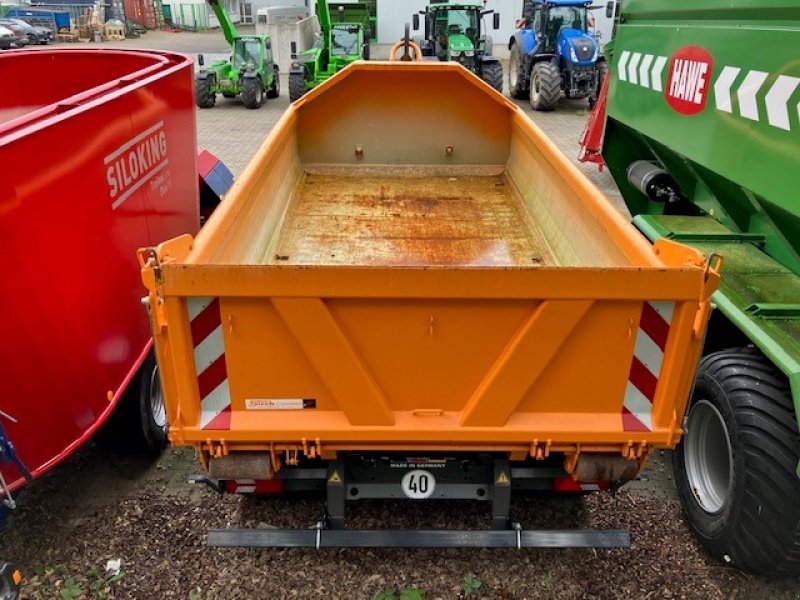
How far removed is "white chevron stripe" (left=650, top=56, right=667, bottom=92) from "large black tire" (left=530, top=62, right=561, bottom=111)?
8638 mm

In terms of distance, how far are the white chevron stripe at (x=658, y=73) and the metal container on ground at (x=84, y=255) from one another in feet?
9.57

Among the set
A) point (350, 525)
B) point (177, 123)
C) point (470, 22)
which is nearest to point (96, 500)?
point (350, 525)

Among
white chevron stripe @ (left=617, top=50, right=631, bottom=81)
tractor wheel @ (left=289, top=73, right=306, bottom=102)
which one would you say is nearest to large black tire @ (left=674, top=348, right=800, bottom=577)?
white chevron stripe @ (left=617, top=50, right=631, bottom=81)

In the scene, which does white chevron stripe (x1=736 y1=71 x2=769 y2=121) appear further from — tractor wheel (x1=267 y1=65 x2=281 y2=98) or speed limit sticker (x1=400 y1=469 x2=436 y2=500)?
tractor wheel (x1=267 y1=65 x2=281 y2=98)

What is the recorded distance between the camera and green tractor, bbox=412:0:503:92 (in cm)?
1330

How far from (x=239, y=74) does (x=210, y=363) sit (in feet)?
39.4

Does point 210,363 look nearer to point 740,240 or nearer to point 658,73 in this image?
point 740,240

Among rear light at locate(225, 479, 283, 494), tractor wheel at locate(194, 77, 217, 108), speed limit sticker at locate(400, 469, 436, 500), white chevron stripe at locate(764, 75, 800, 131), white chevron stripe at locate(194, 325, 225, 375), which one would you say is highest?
white chevron stripe at locate(764, 75, 800, 131)

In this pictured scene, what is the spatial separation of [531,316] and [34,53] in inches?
169

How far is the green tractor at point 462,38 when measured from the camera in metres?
13.3

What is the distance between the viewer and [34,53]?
4609 millimetres

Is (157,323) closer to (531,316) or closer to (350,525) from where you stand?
(531,316)

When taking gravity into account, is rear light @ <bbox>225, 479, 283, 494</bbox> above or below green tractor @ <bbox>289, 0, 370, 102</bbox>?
below

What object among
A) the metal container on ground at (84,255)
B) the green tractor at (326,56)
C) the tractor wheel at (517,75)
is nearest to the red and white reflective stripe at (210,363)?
the metal container on ground at (84,255)
